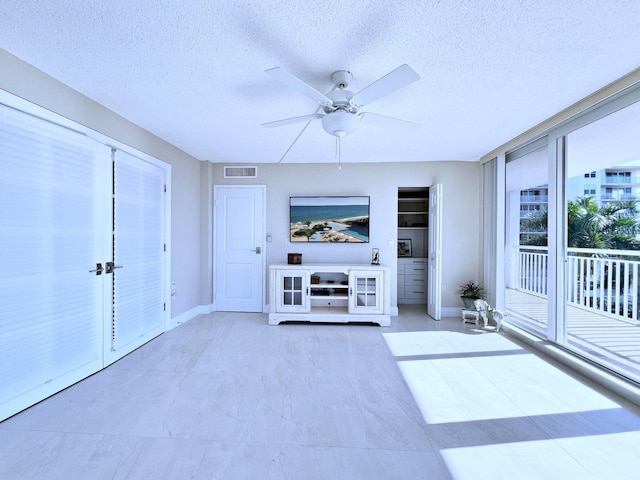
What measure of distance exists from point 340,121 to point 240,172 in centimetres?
293

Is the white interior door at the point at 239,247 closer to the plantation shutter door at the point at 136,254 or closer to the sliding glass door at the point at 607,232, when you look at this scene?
the plantation shutter door at the point at 136,254

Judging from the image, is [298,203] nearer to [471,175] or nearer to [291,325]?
[291,325]

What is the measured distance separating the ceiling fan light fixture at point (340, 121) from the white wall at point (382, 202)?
242 centimetres

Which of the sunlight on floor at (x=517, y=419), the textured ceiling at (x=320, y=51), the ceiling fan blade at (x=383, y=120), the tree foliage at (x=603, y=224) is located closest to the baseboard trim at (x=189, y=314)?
the textured ceiling at (x=320, y=51)

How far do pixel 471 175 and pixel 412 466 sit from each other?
4232 millimetres

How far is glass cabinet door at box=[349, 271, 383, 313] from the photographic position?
416 centimetres

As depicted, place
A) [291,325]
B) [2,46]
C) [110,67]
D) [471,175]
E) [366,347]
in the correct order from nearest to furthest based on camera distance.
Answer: [2,46] < [110,67] < [366,347] < [291,325] < [471,175]

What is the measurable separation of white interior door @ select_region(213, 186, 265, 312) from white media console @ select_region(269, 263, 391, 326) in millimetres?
638

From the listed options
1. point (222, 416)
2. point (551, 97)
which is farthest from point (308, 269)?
point (551, 97)

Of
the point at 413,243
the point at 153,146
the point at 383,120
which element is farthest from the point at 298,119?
the point at 413,243

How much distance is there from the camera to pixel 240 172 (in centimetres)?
477

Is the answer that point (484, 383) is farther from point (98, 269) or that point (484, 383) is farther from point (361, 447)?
point (98, 269)

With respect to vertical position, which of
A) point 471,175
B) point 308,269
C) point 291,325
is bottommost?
point 291,325

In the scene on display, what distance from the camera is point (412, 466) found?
1.55 m
